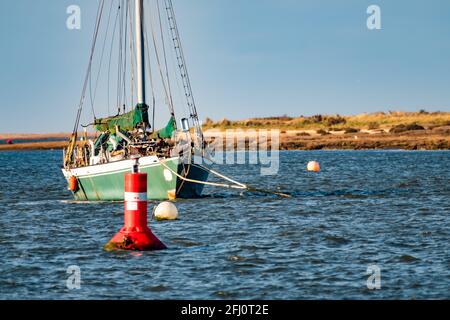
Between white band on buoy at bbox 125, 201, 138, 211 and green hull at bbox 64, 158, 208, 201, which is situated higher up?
white band on buoy at bbox 125, 201, 138, 211

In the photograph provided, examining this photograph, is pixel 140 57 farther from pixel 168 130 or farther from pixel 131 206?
pixel 131 206

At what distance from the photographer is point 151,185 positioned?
128 ft

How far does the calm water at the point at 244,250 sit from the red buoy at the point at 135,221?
269 mm

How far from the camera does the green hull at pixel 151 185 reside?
127 ft

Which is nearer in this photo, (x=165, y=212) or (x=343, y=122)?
(x=165, y=212)

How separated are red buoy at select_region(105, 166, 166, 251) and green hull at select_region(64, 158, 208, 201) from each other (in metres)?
14.2

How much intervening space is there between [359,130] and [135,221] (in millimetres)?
118766

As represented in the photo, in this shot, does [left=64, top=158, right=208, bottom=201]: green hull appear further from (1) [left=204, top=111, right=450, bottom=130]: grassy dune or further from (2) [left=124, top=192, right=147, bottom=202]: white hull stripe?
(1) [left=204, top=111, right=450, bottom=130]: grassy dune

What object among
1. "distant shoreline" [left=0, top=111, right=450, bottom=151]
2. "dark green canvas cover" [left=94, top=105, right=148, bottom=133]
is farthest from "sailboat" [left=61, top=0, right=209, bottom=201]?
"distant shoreline" [left=0, top=111, right=450, bottom=151]

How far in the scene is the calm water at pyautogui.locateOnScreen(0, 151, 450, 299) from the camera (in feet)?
64.5

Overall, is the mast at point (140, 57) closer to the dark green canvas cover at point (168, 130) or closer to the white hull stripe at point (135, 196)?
the dark green canvas cover at point (168, 130)

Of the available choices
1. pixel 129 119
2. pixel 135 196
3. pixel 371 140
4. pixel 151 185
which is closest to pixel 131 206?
pixel 135 196

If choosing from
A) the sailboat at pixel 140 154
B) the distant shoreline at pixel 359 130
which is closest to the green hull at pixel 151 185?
the sailboat at pixel 140 154

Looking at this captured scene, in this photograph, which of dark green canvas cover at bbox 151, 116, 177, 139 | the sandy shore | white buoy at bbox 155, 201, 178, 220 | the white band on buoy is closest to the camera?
the white band on buoy
